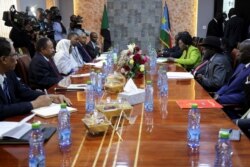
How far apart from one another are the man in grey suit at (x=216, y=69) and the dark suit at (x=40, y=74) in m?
1.61

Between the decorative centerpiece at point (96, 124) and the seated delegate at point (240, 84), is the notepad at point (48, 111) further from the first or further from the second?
the seated delegate at point (240, 84)

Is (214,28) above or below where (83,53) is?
above

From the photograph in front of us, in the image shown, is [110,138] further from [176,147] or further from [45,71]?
[45,71]

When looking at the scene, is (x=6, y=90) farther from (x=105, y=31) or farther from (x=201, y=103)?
(x=105, y=31)

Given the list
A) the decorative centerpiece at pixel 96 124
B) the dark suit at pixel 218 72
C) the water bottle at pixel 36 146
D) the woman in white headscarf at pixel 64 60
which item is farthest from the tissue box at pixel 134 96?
the woman in white headscarf at pixel 64 60

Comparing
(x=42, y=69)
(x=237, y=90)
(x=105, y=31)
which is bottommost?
(x=237, y=90)

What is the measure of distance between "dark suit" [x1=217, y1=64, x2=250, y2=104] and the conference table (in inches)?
31.4

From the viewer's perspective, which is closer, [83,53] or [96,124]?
[96,124]

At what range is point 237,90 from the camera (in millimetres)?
2963

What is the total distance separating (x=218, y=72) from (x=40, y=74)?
188cm

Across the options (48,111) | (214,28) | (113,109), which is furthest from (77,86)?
(214,28)

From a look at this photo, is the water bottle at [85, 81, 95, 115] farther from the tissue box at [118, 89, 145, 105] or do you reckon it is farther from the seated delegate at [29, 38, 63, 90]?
the seated delegate at [29, 38, 63, 90]

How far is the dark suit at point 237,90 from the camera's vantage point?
9.43ft

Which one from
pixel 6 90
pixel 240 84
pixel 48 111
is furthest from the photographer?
pixel 240 84
